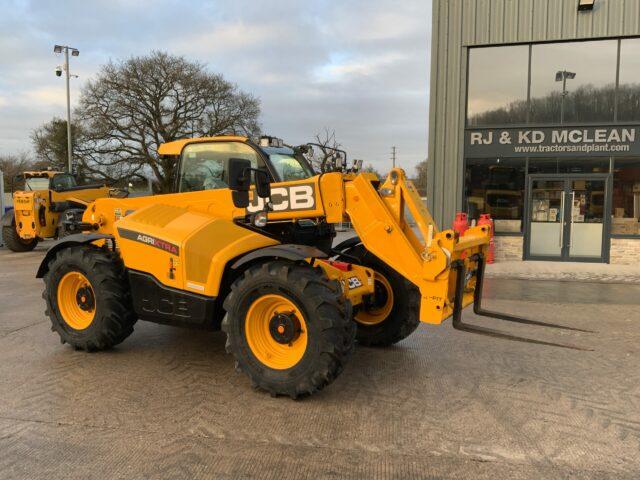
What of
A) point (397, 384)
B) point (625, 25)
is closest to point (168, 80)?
point (625, 25)

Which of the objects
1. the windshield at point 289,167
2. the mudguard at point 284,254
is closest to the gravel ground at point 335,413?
the mudguard at point 284,254

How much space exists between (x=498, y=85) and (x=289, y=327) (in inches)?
463

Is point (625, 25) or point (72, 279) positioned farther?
point (625, 25)

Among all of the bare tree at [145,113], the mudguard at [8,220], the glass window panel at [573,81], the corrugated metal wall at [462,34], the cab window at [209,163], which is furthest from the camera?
the bare tree at [145,113]

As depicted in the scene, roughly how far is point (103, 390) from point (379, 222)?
277 cm

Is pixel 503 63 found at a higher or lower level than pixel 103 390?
higher

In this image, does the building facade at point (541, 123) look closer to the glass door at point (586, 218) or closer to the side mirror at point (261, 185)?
the glass door at point (586, 218)

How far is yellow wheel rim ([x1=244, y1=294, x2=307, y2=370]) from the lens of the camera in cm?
436

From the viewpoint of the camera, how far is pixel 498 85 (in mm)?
13898

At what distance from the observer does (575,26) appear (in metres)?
13.2

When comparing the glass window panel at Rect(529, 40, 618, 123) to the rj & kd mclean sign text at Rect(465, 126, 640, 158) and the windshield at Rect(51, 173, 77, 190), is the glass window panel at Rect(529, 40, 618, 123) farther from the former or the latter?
the windshield at Rect(51, 173, 77, 190)

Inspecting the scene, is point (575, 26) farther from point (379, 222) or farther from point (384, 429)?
point (384, 429)

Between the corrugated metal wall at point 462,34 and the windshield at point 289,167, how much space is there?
349 inches

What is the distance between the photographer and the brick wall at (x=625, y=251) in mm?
13367
